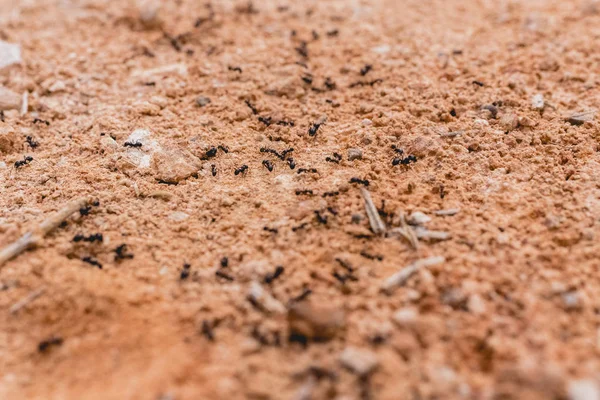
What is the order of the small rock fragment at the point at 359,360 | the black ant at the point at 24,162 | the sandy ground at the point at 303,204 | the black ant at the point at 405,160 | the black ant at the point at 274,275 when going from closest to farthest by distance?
the small rock fragment at the point at 359,360 → the sandy ground at the point at 303,204 → the black ant at the point at 274,275 → the black ant at the point at 405,160 → the black ant at the point at 24,162

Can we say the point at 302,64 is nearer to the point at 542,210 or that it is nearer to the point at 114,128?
the point at 114,128

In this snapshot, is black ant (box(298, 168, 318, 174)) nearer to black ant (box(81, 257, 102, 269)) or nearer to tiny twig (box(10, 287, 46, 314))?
black ant (box(81, 257, 102, 269))

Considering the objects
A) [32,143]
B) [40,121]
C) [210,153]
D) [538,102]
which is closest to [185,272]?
[210,153]

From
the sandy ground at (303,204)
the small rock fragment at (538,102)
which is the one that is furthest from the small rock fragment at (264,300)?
the small rock fragment at (538,102)

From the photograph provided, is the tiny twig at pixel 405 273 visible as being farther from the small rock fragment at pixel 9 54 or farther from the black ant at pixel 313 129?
the small rock fragment at pixel 9 54

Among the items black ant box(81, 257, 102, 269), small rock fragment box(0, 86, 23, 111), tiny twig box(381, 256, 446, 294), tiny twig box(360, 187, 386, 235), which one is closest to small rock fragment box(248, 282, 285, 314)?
tiny twig box(381, 256, 446, 294)

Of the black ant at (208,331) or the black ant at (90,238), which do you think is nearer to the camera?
the black ant at (208,331)

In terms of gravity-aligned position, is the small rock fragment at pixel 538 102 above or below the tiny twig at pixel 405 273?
above

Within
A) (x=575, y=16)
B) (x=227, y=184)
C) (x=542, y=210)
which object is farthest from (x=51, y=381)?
(x=575, y=16)
